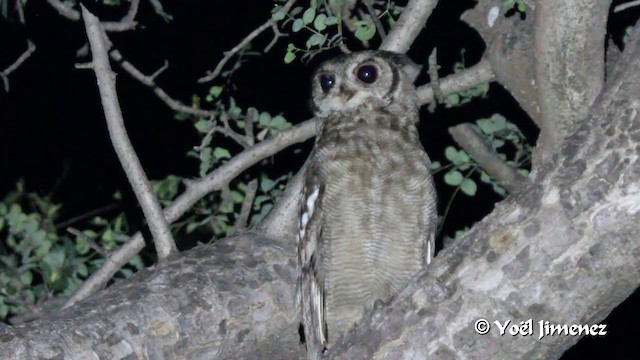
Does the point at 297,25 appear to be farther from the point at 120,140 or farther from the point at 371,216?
the point at 120,140

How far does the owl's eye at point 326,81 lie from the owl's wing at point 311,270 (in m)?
0.38

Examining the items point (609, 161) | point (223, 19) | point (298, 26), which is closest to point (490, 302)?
point (609, 161)

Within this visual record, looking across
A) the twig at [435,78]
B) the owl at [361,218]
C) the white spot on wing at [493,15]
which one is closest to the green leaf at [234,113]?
the owl at [361,218]

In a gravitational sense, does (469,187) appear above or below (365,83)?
below

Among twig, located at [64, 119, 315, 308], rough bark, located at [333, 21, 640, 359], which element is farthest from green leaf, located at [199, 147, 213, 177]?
rough bark, located at [333, 21, 640, 359]

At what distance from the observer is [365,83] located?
11.2 feet

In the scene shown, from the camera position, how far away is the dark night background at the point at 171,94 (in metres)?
4.11

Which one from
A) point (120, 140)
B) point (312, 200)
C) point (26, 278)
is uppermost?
point (120, 140)

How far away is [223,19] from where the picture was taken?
176 inches

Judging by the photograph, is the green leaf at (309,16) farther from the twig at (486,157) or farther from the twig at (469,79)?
the twig at (486,157)

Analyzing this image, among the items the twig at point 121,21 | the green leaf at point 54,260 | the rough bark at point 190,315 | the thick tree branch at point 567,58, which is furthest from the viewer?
the green leaf at point 54,260

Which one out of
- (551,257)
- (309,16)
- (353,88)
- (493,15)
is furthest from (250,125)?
(551,257)

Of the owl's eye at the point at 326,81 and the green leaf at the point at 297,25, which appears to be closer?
the green leaf at the point at 297,25

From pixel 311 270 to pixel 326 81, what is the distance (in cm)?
76
